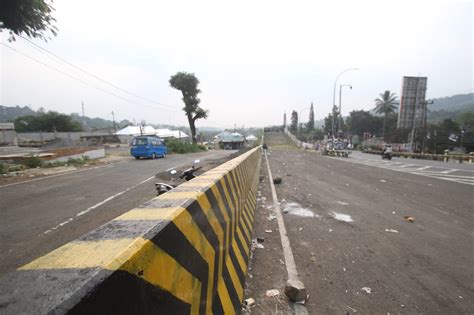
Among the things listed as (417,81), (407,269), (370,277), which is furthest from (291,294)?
(417,81)

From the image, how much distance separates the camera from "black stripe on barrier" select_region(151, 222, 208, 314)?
1.32 metres

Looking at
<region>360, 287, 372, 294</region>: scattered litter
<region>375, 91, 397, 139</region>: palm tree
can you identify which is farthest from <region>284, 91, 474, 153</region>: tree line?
<region>360, 287, 372, 294</region>: scattered litter

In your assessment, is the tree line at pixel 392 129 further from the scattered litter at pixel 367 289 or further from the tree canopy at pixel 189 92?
the scattered litter at pixel 367 289

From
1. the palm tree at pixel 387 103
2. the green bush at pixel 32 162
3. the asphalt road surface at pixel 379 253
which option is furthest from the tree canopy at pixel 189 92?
the palm tree at pixel 387 103

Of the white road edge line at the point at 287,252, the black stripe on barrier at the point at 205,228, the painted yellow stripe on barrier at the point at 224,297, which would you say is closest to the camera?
the black stripe on barrier at the point at 205,228

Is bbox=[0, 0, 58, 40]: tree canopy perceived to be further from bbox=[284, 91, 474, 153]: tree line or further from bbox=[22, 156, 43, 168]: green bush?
bbox=[284, 91, 474, 153]: tree line

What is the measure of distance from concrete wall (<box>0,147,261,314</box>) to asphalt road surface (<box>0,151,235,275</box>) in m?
2.98

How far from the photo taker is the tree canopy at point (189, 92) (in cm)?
4144

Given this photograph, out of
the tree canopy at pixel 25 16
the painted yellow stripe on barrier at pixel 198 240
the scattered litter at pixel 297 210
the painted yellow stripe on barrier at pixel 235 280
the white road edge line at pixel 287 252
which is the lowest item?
the scattered litter at pixel 297 210

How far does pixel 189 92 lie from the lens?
138 feet

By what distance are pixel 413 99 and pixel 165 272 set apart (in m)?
48.2

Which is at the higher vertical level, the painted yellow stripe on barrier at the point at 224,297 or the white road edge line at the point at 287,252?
the painted yellow stripe on barrier at the point at 224,297

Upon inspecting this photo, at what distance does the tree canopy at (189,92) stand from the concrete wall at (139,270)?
41945 millimetres

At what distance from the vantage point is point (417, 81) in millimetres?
37812
